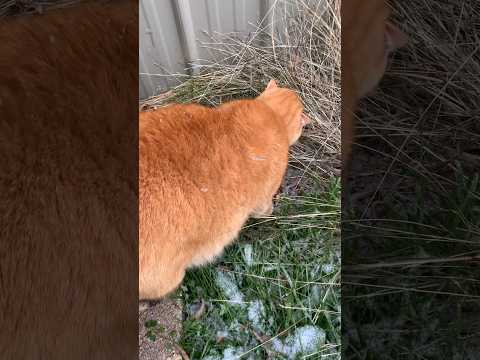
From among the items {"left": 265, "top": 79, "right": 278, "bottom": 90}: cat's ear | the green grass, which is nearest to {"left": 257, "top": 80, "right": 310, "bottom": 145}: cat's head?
{"left": 265, "top": 79, "right": 278, "bottom": 90}: cat's ear

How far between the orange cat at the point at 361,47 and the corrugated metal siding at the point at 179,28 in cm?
21

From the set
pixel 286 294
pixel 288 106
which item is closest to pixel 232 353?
pixel 286 294

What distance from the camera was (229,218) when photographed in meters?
0.64

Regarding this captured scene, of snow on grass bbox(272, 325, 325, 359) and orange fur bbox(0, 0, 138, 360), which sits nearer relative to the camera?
orange fur bbox(0, 0, 138, 360)

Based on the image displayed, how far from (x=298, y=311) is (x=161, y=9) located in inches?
17.6

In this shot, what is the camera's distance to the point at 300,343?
1.94ft

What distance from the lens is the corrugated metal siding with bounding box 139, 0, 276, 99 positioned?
54 centimetres

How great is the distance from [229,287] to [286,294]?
0.27ft

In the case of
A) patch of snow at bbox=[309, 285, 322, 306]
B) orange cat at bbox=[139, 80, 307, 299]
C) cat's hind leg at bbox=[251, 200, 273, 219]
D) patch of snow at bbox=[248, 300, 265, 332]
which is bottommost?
patch of snow at bbox=[248, 300, 265, 332]

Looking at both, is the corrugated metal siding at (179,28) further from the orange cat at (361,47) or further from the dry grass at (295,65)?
the orange cat at (361,47)

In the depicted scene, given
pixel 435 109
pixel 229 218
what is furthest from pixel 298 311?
pixel 435 109

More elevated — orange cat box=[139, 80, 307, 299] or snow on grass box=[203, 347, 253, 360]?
orange cat box=[139, 80, 307, 299]

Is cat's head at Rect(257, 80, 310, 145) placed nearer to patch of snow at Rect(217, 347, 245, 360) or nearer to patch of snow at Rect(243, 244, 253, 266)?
patch of snow at Rect(243, 244, 253, 266)

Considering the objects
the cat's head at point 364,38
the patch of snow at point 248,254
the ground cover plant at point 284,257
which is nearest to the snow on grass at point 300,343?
the ground cover plant at point 284,257
